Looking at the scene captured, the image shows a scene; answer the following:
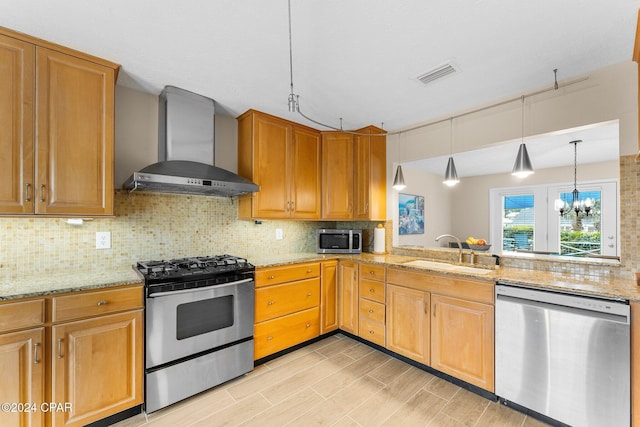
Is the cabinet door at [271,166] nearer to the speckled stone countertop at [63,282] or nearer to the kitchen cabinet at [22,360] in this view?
the speckled stone countertop at [63,282]

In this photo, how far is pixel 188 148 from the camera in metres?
2.44

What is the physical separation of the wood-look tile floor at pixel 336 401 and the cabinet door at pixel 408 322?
0.55ft

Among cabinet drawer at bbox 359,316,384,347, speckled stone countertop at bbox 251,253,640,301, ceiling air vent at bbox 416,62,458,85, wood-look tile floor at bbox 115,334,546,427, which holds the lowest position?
wood-look tile floor at bbox 115,334,546,427

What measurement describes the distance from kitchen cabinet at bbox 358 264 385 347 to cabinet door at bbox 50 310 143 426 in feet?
6.29

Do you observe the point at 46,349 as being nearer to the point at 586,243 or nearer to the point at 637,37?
the point at 637,37

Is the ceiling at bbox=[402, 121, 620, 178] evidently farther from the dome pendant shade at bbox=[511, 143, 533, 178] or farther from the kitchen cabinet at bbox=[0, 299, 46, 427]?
the kitchen cabinet at bbox=[0, 299, 46, 427]

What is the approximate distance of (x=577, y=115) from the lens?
215 centimetres

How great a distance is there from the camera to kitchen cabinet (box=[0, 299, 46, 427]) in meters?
1.46

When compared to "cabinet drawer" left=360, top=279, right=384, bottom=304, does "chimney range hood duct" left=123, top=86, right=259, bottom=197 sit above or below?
above

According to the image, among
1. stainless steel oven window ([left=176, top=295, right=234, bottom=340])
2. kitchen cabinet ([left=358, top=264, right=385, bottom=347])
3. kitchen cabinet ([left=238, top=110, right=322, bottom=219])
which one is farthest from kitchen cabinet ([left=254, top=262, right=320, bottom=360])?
kitchen cabinet ([left=238, top=110, right=322, bottom=219])

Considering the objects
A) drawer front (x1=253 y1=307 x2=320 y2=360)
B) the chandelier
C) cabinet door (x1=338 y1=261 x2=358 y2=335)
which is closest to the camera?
drawer front (x1=253 y1=307 x2=320 y2=360)

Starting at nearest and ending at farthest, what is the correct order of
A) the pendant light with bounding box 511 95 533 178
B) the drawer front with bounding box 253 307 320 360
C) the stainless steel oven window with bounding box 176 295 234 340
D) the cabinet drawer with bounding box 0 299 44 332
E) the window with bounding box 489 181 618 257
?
the cabinet drawer with bounding box 0 299 44 332, the stainless steel oven window with bounding box 176 295 234 340, the pendant light with bounding box 511 95 533 178, the drawer front with bounding box 253 307 320 360, the window with bounding box 489 181 618 257

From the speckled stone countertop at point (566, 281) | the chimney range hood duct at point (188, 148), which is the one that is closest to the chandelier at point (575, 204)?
the speckled stone countertop at point (566, 281)

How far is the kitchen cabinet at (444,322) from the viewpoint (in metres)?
2.07
